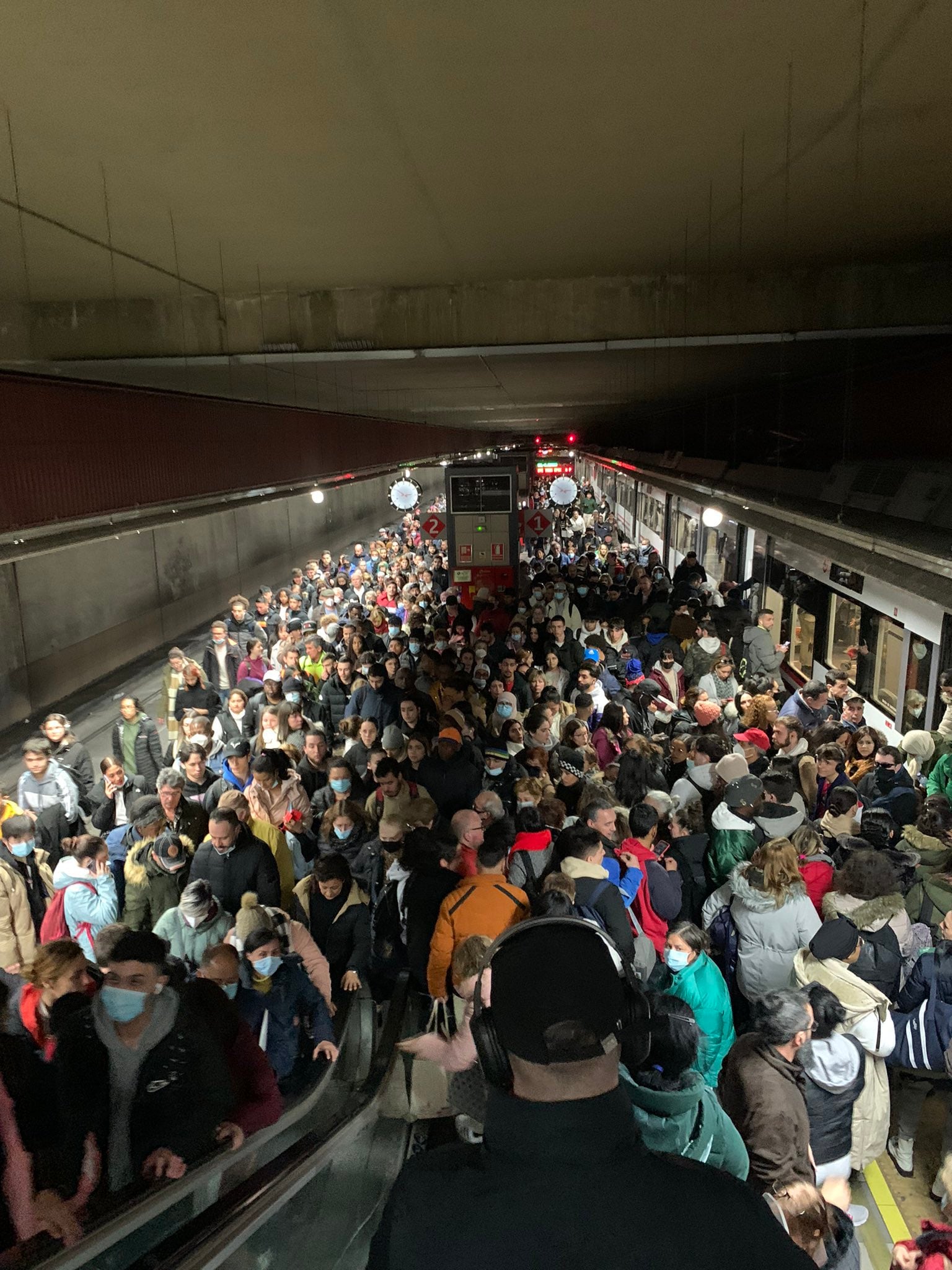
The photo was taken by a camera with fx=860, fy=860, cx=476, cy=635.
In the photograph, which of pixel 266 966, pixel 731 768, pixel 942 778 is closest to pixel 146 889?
pixel 266 966

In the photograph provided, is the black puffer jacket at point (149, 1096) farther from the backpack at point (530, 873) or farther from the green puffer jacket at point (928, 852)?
the green puffer jacket at point (928, 852)

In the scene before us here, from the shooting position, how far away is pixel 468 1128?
3.47 meters

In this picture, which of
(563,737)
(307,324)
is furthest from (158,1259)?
(307,324)

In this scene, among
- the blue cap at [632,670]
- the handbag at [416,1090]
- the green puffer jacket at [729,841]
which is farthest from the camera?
the blue cap at [632,670]

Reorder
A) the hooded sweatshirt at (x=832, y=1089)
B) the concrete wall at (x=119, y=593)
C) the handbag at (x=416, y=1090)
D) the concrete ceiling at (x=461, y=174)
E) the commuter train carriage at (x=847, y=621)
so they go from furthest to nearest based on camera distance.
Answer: the concrete wall at (x=119, y=593) < the commuter train carriage at (x=847, y=621) < the handbag at (x=416, y=1090) < the hooded sweatshirt at (x=832, y=1089) < the concrete ceiling at (x=461, y=174)

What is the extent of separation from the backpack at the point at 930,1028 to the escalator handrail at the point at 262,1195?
2572mm

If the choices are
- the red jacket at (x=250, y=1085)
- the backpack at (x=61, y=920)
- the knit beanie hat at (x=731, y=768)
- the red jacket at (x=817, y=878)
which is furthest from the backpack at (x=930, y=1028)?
the backpack at (x=61, y=920)

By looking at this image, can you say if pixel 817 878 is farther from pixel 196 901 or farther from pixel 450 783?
pixel 196 901

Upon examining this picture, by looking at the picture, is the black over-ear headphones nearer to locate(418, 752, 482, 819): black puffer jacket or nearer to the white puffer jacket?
the white puffer jacket

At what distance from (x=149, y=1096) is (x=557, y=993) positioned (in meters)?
2.52

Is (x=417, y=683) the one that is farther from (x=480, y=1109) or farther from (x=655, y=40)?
(x=655, y=40)

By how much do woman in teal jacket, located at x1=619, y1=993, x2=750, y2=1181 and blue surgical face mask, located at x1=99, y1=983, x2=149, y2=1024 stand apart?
1.82 m

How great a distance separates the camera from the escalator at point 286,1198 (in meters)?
2.70

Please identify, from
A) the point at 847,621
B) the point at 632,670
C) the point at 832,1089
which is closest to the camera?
the point at 832,1089
